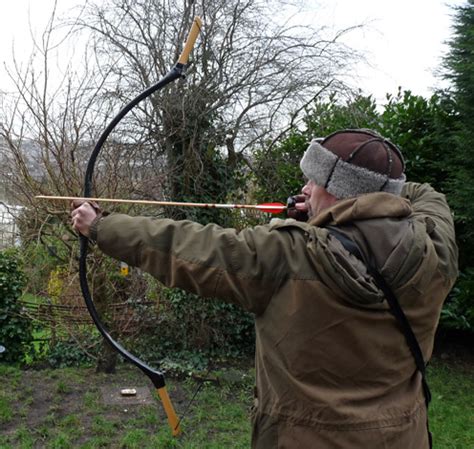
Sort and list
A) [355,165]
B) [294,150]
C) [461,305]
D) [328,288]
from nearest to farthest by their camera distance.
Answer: [328,288] → [355,165] → [461,305] → [294,150]

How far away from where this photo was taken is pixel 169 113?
19.0 feet

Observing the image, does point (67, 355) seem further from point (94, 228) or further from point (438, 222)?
point (438, 222)

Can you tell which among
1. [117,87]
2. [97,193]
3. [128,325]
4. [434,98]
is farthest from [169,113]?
[434,98]

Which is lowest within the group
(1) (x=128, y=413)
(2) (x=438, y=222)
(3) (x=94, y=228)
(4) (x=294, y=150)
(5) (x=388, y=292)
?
(1) (x=128, y=413)

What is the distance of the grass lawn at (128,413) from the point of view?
12.1 ft

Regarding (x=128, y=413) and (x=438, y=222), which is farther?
(x=128, y=413)

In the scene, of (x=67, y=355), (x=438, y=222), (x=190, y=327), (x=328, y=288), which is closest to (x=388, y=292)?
(x=328, y=288)

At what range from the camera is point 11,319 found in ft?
18.2

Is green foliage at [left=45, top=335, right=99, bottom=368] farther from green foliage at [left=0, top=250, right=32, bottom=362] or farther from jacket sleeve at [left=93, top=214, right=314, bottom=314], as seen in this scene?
jacket sleeve at [left=93, top=214, right=314, bottom=314]

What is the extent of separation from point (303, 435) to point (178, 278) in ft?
1.65

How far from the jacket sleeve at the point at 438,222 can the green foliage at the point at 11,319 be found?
15.7 feet

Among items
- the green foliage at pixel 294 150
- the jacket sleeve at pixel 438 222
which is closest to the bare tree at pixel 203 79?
the green foliage at pixel 294 150

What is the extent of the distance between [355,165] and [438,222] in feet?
1.42

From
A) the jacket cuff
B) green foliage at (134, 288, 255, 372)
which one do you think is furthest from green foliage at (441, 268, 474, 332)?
the jacket cuff
